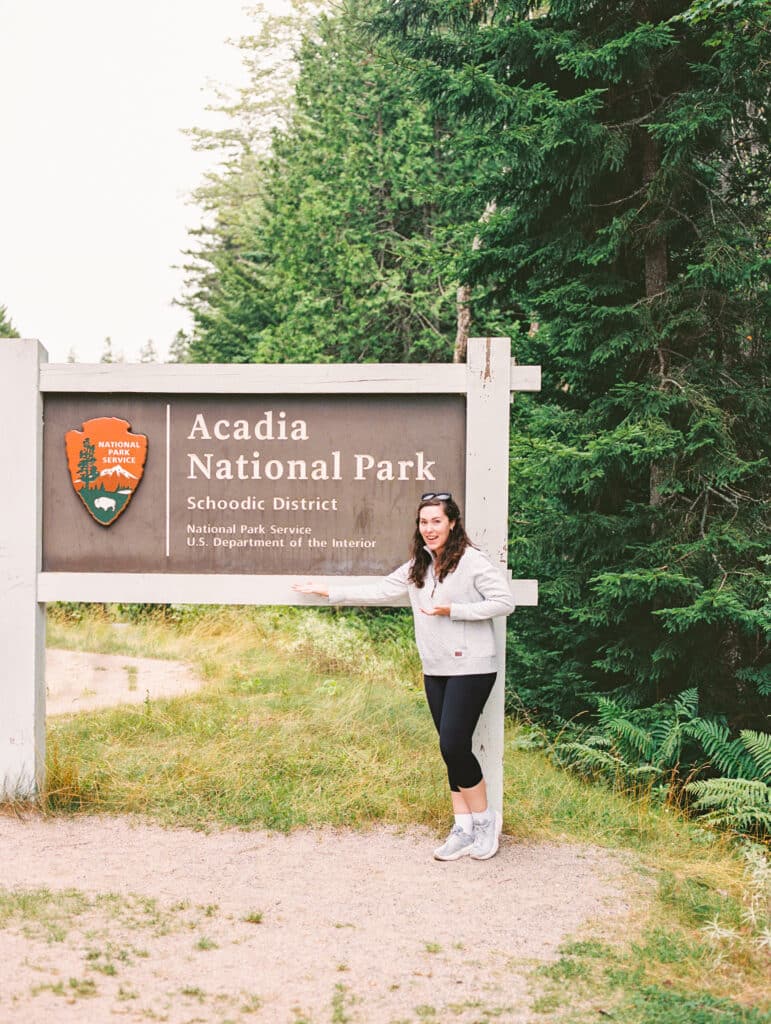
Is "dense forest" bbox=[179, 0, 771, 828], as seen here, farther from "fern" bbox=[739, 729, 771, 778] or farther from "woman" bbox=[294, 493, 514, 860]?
"woman" bbox=[294, 493, 514, 860]

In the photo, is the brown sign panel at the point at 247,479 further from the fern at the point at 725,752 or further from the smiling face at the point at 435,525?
the fern at the point at 725,752

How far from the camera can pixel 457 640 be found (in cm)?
487

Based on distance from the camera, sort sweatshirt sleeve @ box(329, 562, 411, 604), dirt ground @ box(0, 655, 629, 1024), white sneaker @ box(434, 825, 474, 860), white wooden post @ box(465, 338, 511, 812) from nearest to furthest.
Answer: dirt ground @ box(0, 655, 629, 1024)
white sneaker @ box(434, 825, 474, 860)
sweatshirt sleeve @ box(329, 562, 411, 604)
white wooden post @ box(465, 338, 511, 812)

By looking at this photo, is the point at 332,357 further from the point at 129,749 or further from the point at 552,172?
the point at 129,749

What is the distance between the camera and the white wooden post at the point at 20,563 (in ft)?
18.4

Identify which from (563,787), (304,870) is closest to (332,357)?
(563,787)

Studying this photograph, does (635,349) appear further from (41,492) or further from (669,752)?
(41,492)

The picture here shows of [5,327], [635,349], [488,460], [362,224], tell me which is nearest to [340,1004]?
[488,460]

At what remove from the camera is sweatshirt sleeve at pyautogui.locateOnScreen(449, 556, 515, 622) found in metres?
4.76

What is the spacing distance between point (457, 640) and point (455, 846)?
1067 millimetres

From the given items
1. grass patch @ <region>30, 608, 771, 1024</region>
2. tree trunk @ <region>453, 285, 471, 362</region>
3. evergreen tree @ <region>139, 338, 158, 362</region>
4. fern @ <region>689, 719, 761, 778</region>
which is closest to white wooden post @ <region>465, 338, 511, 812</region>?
grass patch @ <region>30, 608, 771, 1024</region>

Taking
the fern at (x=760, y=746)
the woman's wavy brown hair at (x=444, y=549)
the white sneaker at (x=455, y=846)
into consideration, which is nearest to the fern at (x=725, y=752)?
the fern at (x=760, y=746)

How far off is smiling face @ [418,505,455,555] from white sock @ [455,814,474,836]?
1.39m

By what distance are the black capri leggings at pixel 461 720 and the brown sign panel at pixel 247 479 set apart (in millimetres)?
920
